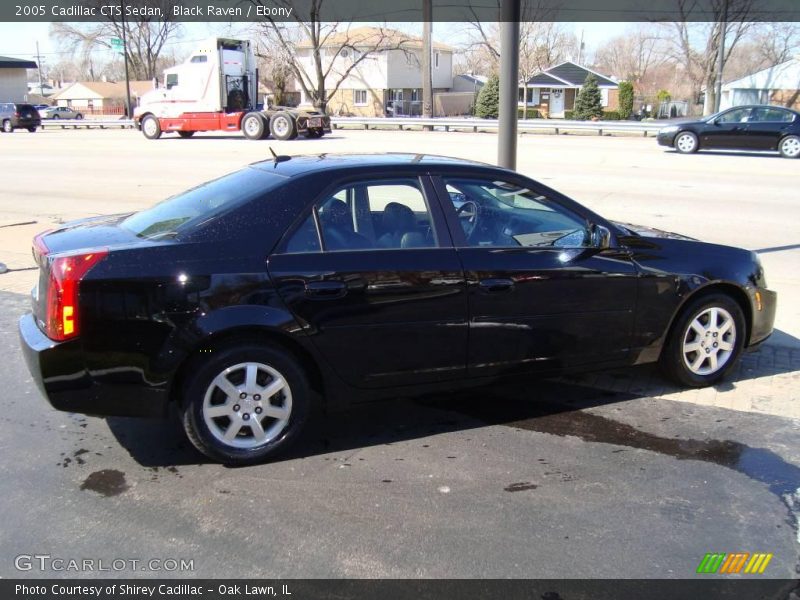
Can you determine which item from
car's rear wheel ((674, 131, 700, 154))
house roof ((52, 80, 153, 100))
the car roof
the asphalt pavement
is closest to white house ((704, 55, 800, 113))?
car's rear wheel ((674, 131, 700, 154))

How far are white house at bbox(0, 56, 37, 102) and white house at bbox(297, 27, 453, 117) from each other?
24.7 metres

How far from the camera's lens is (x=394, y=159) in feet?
14.6

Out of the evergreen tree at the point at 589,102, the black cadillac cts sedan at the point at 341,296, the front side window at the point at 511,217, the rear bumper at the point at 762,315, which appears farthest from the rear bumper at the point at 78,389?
the evergreen tree at the point at 589,102

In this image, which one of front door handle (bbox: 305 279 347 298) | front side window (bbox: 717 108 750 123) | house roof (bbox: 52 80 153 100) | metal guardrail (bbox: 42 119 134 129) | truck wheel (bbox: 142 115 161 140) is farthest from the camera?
→ house roof (bbox: 52 80 153 100)

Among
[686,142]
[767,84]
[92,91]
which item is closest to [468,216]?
[686,142]

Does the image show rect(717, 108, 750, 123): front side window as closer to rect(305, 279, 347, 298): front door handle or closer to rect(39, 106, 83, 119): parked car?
rect(305, 279, 347, 298): front door handle

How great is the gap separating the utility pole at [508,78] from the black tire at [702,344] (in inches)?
111

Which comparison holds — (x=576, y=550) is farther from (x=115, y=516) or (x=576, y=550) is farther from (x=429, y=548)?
(x=115, y=516)

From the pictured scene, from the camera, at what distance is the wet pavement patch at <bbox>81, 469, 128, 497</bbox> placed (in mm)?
3643

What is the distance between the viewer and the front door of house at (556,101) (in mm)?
65625

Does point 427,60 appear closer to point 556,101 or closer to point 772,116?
point 772,116

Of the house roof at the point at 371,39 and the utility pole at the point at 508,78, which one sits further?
→ the house roof at the point at 371,39

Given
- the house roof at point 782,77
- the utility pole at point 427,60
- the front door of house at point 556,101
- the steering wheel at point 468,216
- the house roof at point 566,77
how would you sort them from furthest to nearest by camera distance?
the front door of house at point 556,101 → the house roof at point 566,77 → the house roof at point 782,77 → the utility pole at point 427,60 → the steering wheel at point 468,216

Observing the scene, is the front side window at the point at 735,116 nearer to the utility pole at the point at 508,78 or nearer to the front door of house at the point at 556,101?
the utility pole at the point at 508,78
